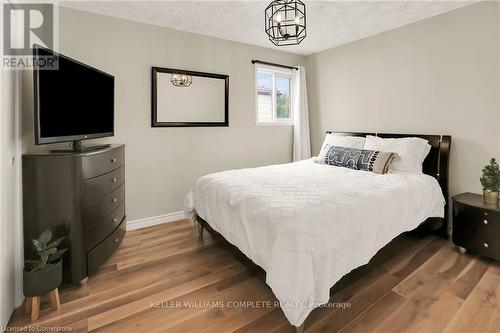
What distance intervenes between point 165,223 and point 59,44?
232cm

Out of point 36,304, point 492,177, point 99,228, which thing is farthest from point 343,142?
point 36,304

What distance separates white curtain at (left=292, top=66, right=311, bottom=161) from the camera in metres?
4.47

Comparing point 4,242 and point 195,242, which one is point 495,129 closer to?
point 195,242

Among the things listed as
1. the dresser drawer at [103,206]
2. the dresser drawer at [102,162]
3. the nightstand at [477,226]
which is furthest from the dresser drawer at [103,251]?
the nightstand at [477,226]

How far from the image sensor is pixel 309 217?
1635mm

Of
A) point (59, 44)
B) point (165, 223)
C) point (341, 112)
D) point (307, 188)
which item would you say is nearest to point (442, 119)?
point (341, 112)

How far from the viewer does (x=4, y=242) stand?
1614 millimetres

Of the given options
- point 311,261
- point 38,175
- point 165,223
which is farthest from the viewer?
point 165,223

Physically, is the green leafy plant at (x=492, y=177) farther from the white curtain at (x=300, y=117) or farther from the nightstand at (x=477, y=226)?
the white curtain at (x=300, y=117)

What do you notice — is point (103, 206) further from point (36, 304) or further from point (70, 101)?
point (70, 101)

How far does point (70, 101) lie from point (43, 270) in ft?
4.14

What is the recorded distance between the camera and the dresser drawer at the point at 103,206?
204cm

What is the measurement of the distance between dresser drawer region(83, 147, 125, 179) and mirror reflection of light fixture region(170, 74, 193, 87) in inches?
49.6

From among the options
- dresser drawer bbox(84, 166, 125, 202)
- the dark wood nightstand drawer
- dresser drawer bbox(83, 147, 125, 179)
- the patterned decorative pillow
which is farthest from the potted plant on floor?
the dark wood nightstand drawer
